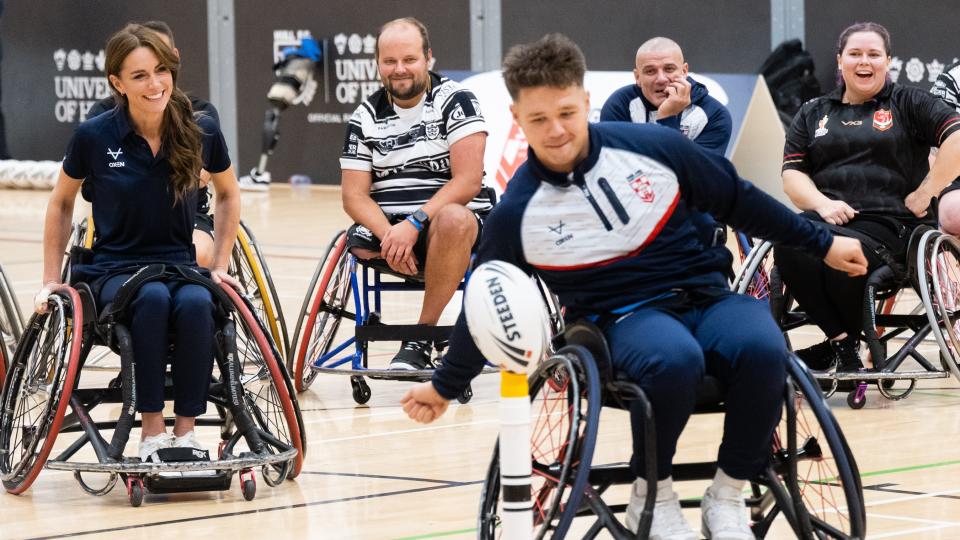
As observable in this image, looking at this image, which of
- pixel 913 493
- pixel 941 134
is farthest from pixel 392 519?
pixel 941 134

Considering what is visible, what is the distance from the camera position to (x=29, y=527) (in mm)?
4059

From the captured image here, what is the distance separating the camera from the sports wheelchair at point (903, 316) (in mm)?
5418

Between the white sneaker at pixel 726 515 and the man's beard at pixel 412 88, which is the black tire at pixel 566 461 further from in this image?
the man's beard at pixel 412 88

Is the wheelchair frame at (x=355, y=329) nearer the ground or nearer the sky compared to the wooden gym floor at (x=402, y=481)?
nearer the sky

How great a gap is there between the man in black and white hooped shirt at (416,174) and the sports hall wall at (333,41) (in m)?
5.91

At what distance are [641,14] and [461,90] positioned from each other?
687cm

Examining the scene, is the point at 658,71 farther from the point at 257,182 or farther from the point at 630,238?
the point at 257,182

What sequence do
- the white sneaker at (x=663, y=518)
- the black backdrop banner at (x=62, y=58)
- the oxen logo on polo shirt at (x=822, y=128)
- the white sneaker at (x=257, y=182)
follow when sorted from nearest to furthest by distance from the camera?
the white sneaker at (x=663, y=518) < the oxen logo on polo shirt at (x=822, y=128) < the white sneaker at (x=257, y=182) < the black backdrop banner at (x=62, y=58)

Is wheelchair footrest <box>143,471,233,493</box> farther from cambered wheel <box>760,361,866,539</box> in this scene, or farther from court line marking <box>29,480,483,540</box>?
cambered wheel <box>760,361,866,539</box>

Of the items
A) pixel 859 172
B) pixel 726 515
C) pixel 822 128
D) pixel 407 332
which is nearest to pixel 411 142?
pixel 407 332

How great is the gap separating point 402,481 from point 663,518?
1468 mm

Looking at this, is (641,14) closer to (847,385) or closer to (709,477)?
(847,385)

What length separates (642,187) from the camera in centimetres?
332

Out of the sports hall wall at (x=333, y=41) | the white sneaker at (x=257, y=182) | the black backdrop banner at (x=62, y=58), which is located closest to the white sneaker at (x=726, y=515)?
the sports hall wall at (x=333, y=41)
